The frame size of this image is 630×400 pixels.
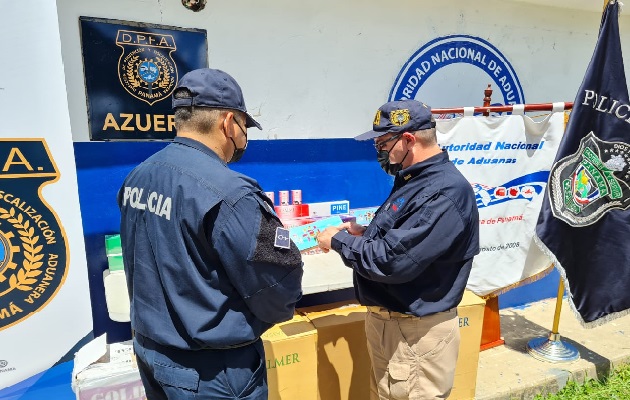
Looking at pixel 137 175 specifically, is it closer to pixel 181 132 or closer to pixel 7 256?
pixel 181 132

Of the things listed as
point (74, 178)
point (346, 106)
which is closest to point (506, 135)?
point (346, 106)

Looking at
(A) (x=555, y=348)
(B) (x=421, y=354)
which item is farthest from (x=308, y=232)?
(A) (x=555, y=348)

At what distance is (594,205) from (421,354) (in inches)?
73.0

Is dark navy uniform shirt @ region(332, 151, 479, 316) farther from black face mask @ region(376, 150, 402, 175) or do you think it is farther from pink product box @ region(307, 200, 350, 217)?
pink product box @ region(307, 200, 350, 217)

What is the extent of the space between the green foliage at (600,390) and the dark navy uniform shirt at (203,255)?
249cm

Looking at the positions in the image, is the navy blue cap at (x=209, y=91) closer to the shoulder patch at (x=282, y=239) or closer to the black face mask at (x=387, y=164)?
the shoulder patch at (x=282, y=239)

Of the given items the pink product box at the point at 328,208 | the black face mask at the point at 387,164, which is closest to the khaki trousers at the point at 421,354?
the black face mask at the point at 387,164

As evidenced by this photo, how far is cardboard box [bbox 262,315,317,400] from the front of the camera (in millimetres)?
2314

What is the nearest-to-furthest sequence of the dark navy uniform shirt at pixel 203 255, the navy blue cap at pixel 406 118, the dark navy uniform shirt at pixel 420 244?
the dark navy uniform shirt at pixel 203 255 → the dark navy uniform shirt at pixel 420 244 → the navy blue cap at pixel 406 118

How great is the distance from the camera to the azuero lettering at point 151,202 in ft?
4.27

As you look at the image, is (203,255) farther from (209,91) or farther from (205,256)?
(209,91)

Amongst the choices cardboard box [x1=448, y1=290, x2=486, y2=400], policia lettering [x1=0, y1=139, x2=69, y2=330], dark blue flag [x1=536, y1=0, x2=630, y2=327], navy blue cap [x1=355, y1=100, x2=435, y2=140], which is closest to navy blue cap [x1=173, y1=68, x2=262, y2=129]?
navy blue cap [x1=355, y1=100, x2=435, y2=140]

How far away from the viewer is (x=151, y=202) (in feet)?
4.42

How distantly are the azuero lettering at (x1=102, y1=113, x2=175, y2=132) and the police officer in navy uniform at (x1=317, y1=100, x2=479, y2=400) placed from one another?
3.96 ft
